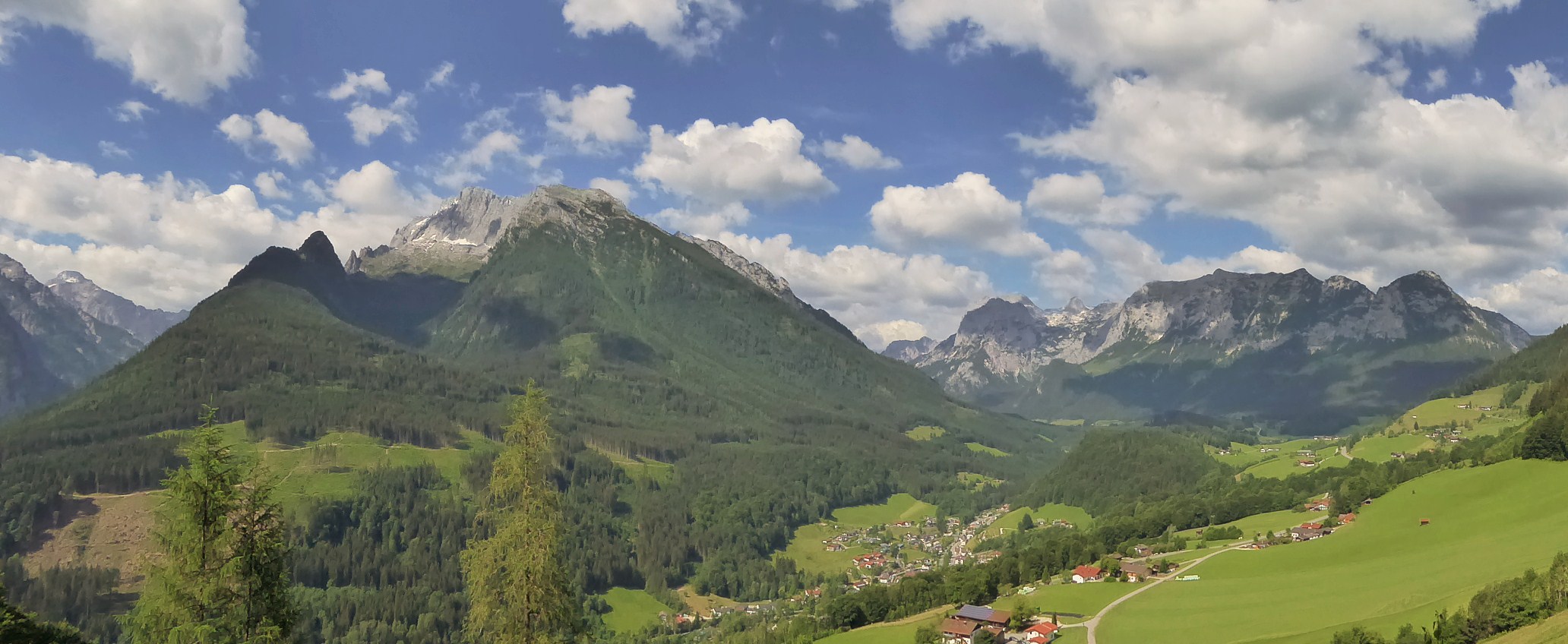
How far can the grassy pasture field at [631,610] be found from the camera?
157m

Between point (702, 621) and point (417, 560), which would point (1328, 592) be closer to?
point (702, 621)

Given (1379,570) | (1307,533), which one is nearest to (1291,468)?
(1307,533)

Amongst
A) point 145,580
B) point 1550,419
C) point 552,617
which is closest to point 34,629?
point 145,580

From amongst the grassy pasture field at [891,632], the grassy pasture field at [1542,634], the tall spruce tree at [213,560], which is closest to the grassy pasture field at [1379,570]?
the grassy pasture field at [1542,634]

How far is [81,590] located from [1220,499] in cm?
19695

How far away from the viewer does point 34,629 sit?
39938 mm

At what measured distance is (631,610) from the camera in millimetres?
165750

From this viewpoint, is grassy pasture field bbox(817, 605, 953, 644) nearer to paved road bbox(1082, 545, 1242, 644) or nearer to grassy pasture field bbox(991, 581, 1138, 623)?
grassy pasture field bbox(991, 581, 1138, 623)

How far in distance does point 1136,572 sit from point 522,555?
327 ft

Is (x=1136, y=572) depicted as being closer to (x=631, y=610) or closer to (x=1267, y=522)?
(x=1267, y=522)

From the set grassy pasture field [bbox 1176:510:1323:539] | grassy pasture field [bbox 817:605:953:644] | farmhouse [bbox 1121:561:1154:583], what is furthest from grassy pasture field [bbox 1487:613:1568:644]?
grassy pasture field [bbox 1176:510:1323:539]

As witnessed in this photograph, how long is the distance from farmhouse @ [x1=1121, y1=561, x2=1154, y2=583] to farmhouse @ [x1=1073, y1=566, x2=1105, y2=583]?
296 cm

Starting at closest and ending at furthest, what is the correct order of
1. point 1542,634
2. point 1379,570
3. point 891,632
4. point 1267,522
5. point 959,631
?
point 1542,634
point 959,631
point 1379,570
point 891,632
point 1267,522

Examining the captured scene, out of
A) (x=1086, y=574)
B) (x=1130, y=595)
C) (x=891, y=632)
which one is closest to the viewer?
(x=1130, y=595)
